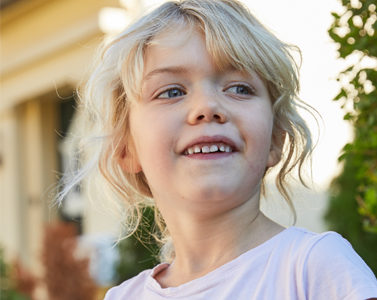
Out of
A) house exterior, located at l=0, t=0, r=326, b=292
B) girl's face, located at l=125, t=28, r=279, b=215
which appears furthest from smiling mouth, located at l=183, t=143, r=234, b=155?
house exterior, located at l=0, t=0, r=326, b=292

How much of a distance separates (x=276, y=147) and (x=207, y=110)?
393mm

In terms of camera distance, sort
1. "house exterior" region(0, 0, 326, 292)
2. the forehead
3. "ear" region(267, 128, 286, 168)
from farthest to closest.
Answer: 1. "house exterior" region(0, 0, 326, 292)
2. "ear" region(267, 128, 286, 168)
3. the forehead

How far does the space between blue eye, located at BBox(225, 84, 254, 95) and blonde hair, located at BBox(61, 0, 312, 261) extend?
0.05 meters

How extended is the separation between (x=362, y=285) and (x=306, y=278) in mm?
149

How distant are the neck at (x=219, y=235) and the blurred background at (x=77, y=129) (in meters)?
0.47

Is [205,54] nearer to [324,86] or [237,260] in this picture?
[237,260]

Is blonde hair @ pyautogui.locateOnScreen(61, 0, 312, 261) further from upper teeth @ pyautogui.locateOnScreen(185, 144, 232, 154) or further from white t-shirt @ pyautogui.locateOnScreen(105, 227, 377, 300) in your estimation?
white t-shirt @ pyautogui.locateOnScreen(105, 227, 377, 300)

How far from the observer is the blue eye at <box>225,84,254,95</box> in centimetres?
186

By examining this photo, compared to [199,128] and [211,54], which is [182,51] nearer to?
[211,54]

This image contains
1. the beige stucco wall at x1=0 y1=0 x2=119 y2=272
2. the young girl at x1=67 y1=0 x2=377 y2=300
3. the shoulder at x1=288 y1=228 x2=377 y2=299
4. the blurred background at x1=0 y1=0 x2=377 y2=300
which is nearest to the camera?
the shoulder at x1=288 y1=228 x2=377 y2=299

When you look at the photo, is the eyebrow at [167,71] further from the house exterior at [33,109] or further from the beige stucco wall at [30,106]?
the beige stucco wall at [30,106]

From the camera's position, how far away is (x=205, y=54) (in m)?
1.85

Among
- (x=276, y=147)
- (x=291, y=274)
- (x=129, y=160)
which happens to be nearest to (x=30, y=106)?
(x=129, y=160)

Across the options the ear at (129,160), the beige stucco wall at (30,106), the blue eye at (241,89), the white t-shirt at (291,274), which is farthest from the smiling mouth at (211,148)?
the beige stucco wall at (30,106)
